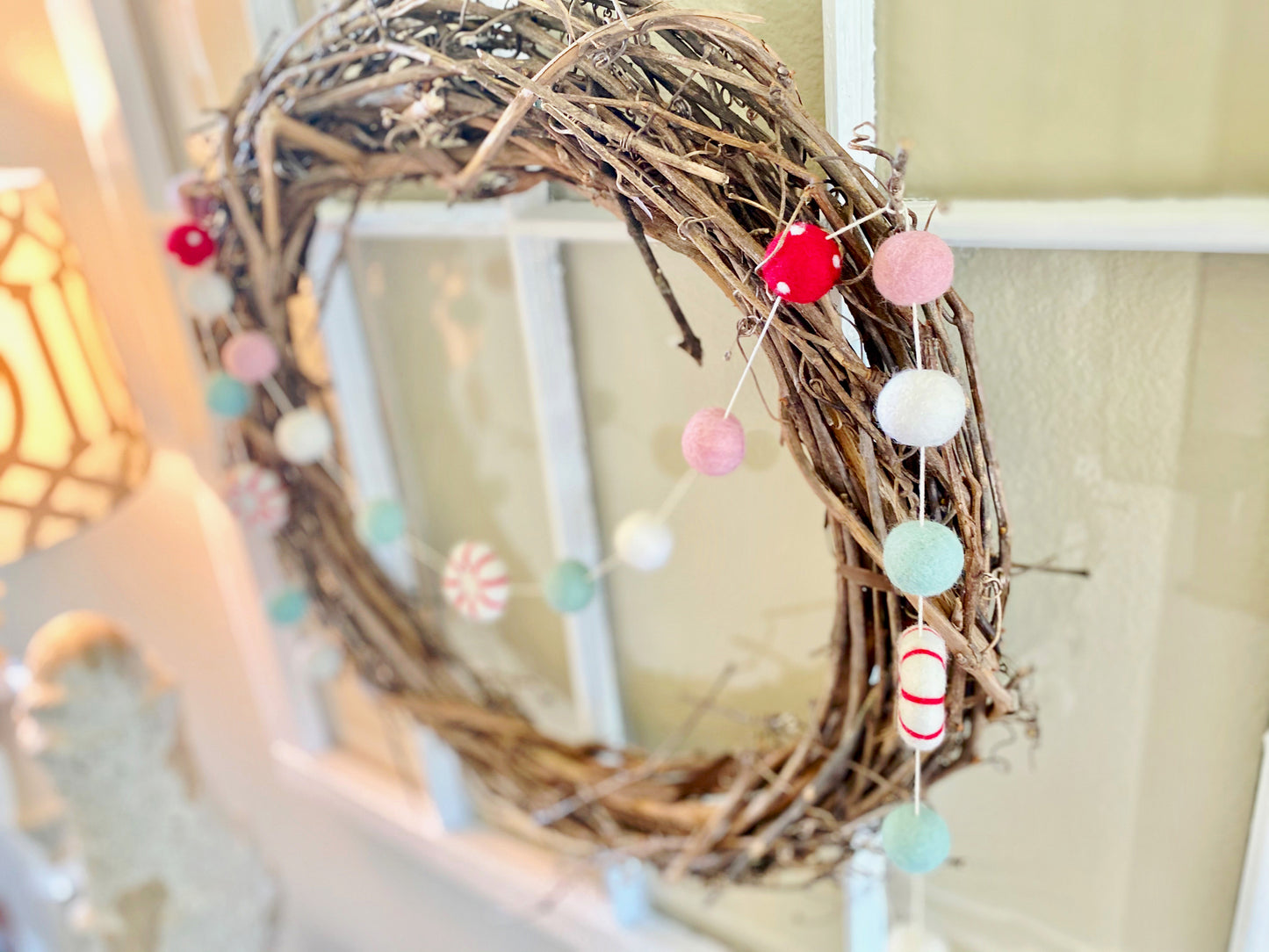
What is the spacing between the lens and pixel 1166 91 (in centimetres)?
40

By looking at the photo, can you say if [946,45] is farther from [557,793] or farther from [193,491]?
[193,491]

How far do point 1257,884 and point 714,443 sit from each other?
382mm

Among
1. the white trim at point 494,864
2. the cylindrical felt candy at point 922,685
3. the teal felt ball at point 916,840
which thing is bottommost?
the white trim at point 494,864

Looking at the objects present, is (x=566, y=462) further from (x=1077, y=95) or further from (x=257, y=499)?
(x=1077, y=95)

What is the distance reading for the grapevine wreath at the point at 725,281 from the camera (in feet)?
1.27

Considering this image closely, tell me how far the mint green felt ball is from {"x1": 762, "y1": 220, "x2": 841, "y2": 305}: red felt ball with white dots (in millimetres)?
310

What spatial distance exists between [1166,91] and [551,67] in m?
0.26

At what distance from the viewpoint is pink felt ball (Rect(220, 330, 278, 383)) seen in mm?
676

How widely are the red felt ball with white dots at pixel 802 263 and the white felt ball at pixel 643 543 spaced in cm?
25

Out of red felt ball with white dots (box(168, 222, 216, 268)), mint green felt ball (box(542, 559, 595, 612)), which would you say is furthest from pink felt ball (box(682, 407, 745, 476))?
red felt ball with white dots (box(168, 222, 216, 268))

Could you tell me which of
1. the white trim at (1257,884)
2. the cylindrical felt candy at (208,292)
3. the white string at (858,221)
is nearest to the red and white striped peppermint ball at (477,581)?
the cylindrical felt candy at (208,292)

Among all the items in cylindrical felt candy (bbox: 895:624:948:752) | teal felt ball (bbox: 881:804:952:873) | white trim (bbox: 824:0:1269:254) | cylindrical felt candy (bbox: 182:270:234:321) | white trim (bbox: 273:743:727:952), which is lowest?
white trim (bbox: 273:743:727:952)

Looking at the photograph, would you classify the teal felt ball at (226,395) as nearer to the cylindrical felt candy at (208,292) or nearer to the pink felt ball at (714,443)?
the cylindrical felt candy at (208,292)

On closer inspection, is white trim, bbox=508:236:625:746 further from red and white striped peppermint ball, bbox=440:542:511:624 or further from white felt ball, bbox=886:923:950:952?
white felt ball, bbox=886:923:950:952
